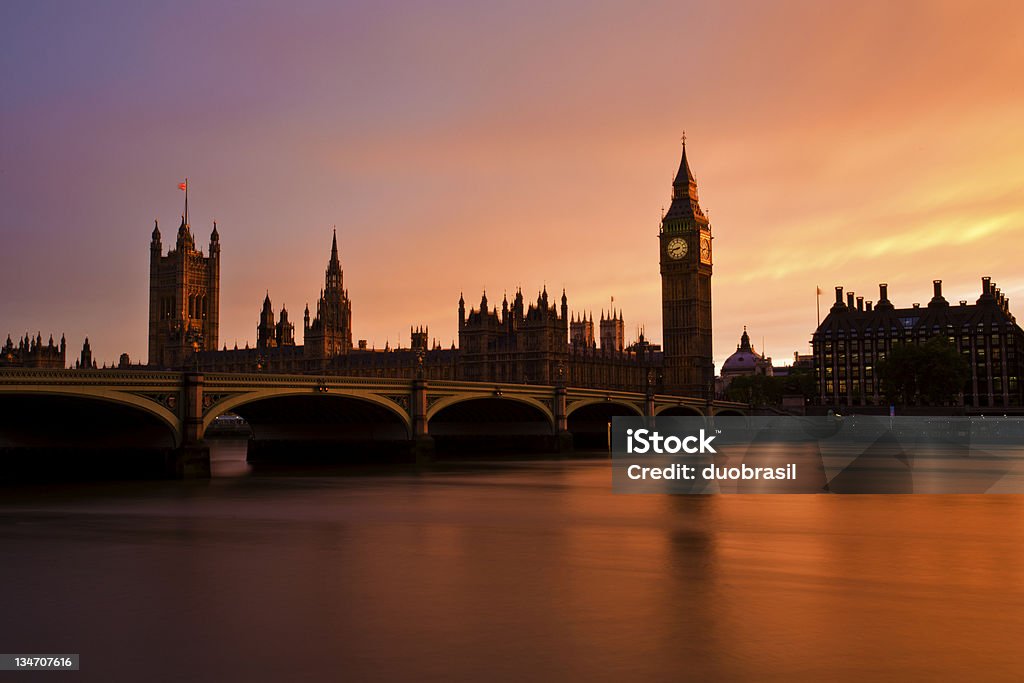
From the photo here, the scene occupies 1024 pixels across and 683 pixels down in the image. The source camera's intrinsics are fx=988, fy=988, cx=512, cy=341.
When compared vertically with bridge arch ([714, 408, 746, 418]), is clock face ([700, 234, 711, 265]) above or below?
above

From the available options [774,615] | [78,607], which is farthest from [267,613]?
[774,615]

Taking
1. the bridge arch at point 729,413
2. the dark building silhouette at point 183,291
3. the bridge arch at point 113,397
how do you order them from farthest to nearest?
the dark building silhouette at point 183,291 → the bridge arch at point 729,413 → the bridge arch at point 113,397

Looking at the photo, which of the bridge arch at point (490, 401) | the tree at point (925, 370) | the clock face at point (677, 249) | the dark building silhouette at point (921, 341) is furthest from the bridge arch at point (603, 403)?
the dark building silhouette at point (921, 341)

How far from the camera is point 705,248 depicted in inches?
5679

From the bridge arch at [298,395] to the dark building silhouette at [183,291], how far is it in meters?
129

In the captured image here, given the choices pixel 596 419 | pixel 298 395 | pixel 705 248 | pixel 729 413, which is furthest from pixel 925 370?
pixel 298 395

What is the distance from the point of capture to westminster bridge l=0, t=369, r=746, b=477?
40.8 metres

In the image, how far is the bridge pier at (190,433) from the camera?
42531mm

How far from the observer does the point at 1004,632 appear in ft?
41.9

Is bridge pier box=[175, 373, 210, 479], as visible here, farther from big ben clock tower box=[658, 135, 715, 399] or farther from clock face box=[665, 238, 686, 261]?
clock face box=[665, 238, 686, 261]

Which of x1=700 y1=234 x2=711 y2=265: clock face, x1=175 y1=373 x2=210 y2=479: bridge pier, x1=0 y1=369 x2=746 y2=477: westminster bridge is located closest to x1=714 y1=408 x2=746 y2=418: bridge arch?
x1=700 y1=234 x2=711 y2=265: clock face

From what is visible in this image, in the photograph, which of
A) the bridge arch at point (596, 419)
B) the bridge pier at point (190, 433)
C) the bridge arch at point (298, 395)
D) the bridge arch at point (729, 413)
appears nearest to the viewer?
the bridge pier at point (190, 433)

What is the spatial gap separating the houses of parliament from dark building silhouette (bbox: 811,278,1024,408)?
95.7 ft

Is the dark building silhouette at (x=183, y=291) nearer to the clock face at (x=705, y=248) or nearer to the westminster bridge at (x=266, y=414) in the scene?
the clock face at (x=705, y=248)
